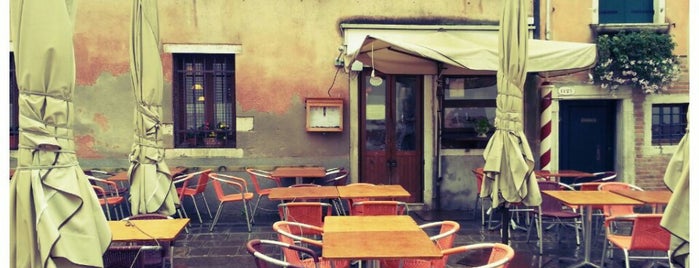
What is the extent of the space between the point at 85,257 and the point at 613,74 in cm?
833

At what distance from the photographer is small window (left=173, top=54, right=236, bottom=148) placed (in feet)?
28.2

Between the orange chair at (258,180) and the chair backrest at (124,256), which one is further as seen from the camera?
the orange chair at (258,180)

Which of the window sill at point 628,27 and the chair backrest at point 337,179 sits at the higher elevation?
the window sill at point 628,27

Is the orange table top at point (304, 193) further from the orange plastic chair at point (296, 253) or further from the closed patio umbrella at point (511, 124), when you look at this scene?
the closed patio umbrella at point (511, 124)

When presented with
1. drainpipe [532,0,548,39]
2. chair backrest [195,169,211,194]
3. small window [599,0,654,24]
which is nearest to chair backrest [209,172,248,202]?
chair backrest [195,169,211,194]

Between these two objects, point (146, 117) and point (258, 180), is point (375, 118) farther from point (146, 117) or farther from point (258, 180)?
point (146, 117)

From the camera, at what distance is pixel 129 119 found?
8.48 metres

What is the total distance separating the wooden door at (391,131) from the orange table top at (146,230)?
493cm

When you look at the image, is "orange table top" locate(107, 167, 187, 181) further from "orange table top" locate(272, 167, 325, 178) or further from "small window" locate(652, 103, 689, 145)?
"small window" locate(652, 103, 689, 145)

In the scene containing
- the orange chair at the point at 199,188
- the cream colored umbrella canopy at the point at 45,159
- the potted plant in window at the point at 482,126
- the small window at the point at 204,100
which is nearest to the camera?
the cream colored umbrella canopy at the point at 45,159

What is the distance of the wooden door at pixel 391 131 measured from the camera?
29.2ft

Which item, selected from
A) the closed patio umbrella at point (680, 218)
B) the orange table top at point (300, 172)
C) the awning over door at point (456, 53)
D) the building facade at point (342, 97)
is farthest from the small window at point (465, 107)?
the closed patio umbrella at point (680, 218)

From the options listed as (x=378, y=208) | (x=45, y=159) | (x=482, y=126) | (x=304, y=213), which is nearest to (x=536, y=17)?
(x=482, y=126)
